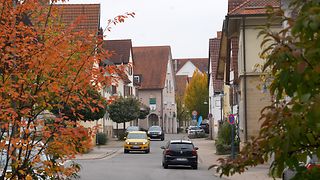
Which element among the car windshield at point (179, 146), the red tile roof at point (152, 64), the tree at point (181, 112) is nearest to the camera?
the car windshield at point (179, 146)

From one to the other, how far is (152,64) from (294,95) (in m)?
95.9

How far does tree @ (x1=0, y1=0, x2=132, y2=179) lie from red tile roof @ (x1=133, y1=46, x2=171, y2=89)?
88.2 m

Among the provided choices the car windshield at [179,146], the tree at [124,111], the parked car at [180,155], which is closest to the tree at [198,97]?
the tree at [124,111]

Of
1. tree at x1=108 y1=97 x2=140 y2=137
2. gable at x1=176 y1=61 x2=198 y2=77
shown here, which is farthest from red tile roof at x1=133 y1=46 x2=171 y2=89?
gable at x1=176 y1=61 x2=198 y2=77

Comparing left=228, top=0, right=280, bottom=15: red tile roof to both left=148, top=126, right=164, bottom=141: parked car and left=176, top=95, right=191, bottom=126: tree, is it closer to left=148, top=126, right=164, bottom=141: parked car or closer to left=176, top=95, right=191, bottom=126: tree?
left=148, top=126, right=164, bottom=141: parked car

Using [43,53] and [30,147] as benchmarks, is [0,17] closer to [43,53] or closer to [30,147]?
[43,53]

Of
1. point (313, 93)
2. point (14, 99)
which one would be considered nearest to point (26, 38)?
point (14, 99)

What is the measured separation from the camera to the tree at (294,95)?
3.68m

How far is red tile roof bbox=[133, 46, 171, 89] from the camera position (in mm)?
97125

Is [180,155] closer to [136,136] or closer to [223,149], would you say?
[223,149]

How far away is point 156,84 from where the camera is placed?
317 ft

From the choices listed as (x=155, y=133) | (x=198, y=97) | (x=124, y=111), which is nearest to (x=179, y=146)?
(x=124, y=111)

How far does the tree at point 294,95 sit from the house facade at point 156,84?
88.4 meters

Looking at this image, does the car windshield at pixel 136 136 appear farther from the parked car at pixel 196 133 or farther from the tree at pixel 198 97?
the tree at pixel 198 97
